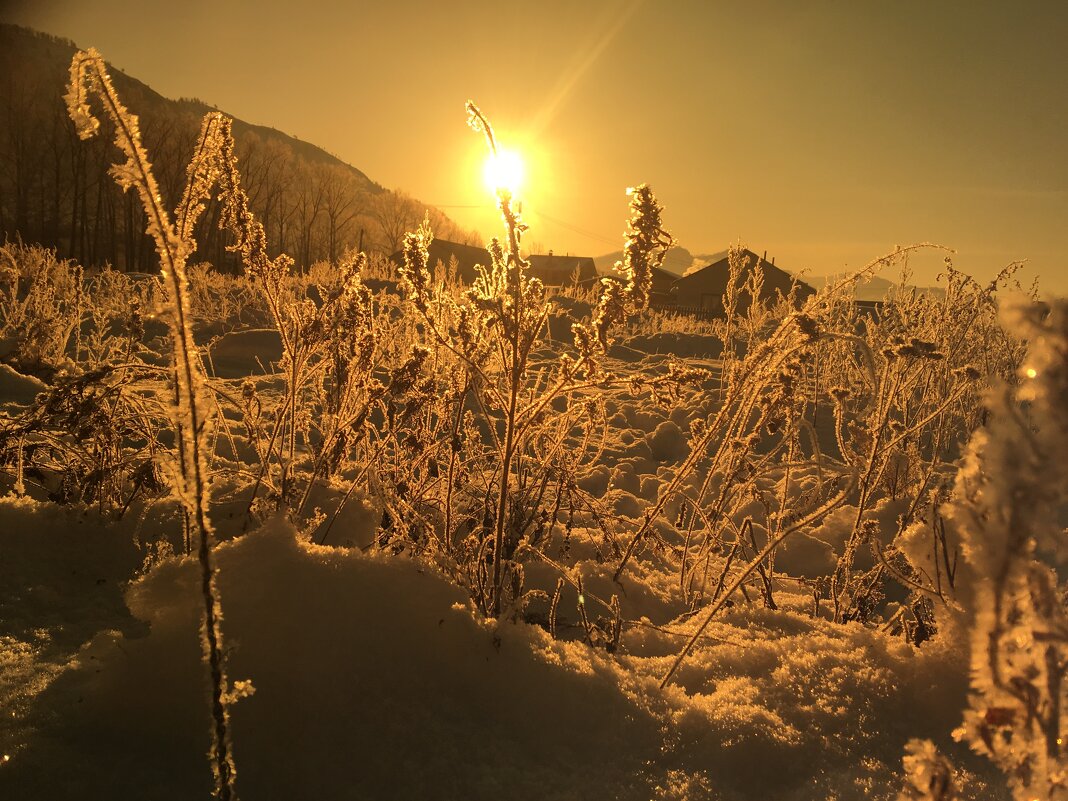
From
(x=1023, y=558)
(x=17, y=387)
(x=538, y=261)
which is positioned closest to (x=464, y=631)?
(x=1023, y=558)

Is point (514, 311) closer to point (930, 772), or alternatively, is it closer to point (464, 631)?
point (464, 631)

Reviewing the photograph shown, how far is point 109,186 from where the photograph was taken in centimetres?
3384

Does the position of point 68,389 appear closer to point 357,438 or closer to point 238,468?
point 238,468

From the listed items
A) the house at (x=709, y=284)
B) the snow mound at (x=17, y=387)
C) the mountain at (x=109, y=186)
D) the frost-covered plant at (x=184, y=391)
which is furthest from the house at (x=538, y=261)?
the frost-covered plant at (x=184, y=391)

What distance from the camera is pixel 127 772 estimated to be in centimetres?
96

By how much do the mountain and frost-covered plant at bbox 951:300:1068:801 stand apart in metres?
24.2

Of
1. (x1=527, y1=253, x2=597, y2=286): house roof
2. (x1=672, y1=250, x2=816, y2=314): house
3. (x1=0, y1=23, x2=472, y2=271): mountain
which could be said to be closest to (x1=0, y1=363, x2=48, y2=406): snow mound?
(x1=0, y1=23, x2=472, y2=271): mountain

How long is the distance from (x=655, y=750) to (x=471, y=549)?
106 centimetres

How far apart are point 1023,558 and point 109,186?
42.4 meters

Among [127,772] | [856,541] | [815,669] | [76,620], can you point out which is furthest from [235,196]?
[856,541]

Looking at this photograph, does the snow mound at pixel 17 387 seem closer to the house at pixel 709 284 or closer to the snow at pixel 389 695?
the snow at pixel 389 695

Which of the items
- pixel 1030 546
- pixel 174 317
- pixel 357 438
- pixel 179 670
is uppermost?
pixel 174 317

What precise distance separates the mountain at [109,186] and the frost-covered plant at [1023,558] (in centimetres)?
2425

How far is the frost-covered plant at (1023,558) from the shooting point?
451mm
